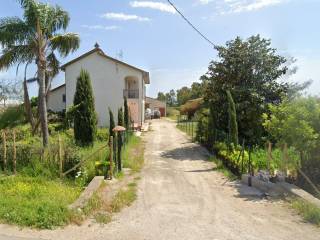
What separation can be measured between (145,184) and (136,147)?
1138cm

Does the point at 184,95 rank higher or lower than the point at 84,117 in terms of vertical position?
higher

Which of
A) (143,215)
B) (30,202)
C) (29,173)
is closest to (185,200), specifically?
(143,215)

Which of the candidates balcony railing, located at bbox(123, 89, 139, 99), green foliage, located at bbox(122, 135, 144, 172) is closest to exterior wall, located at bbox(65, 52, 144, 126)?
balcony railing, located at bbox(123, 89, 139, 99)

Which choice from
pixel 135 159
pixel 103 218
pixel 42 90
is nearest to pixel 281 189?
pixel 103 218

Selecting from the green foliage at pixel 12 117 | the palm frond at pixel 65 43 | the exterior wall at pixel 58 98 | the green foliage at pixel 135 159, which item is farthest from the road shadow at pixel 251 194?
the exterior wall at pixel 58 98

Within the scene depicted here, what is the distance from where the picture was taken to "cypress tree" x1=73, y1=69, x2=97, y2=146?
66.8 ft

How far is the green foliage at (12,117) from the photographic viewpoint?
33.8 m

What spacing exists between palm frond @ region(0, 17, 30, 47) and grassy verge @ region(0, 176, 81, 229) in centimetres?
966

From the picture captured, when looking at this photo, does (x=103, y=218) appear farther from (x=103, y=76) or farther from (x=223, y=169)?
(x=103, y=76)

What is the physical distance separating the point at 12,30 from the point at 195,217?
15258mm

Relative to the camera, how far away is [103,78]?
3738 centimetres

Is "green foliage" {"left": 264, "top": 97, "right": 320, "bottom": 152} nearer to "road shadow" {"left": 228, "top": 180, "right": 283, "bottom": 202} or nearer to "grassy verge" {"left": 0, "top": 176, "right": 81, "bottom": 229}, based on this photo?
"road shadow" {"left": 228, "top": 180, "right": 283, "bottom": 202}

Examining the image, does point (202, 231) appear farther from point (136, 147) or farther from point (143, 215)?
point (136, 147)

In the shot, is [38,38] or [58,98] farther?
[58,98]
